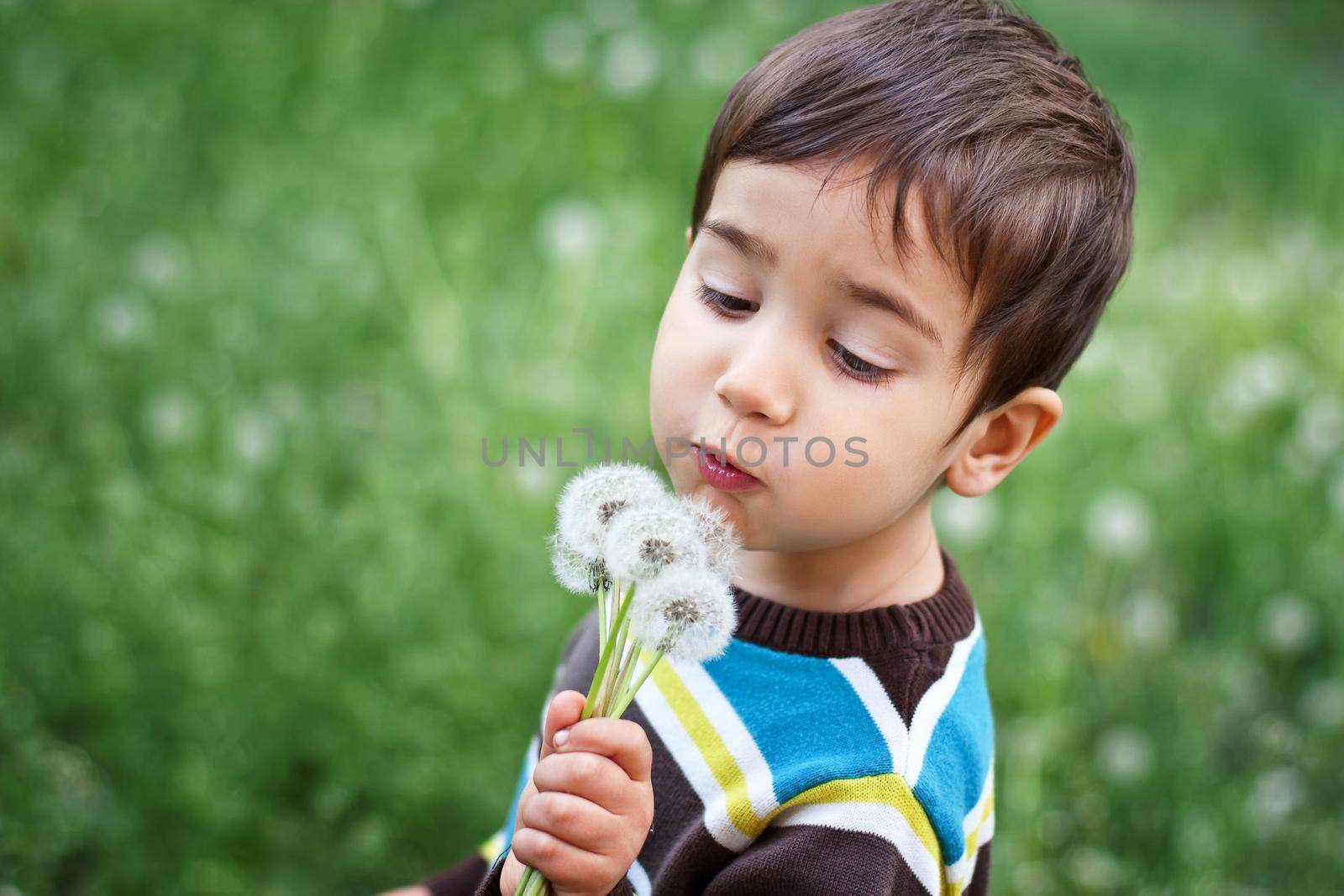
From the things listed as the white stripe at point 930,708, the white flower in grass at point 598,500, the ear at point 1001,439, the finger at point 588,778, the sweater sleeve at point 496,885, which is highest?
the white flower in grass at point 598,500

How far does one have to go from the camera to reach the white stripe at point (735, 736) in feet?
3.32

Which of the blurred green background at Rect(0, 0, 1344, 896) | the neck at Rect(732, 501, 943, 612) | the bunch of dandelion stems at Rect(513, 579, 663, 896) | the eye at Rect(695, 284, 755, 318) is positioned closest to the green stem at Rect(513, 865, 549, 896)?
the bunch of dandelion stems at Rect(513, 579, 663, 896)

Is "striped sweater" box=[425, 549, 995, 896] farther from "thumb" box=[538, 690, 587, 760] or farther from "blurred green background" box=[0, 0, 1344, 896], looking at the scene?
"blurred green background" box=[0, 0, 1344, 896]

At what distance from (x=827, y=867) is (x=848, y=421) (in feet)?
1.08

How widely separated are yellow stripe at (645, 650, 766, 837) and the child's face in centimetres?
17

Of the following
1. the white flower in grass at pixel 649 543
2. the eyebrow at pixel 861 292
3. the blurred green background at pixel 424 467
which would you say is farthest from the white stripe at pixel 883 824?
the blurred green background at pixel 424 467

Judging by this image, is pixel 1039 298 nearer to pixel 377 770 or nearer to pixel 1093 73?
pixel 377 770

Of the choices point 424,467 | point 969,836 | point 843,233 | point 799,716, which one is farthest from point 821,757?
point 424,467

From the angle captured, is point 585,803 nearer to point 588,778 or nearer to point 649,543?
point 588,778

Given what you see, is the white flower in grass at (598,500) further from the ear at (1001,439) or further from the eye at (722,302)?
the ear at (1001,439)

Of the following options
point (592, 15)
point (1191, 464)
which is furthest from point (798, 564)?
point (592, 15)

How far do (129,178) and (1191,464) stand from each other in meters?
2.35

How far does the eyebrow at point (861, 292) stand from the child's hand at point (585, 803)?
13.8 inches

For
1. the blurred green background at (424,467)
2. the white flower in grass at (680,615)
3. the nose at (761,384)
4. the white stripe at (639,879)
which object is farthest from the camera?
the blurred green background at (424,467)
